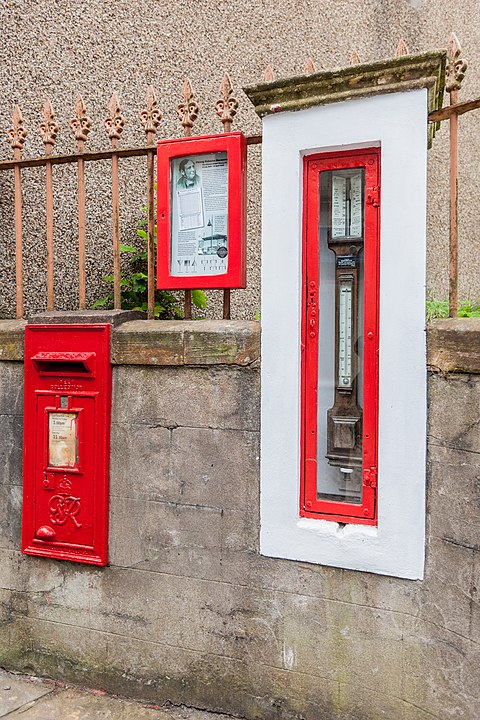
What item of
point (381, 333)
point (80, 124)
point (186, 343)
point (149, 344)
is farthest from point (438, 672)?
point (80, 124)

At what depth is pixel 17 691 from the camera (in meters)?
3.46

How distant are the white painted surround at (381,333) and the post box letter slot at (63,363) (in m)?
0.96

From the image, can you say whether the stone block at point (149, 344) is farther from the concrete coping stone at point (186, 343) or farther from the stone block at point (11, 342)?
the stone block at point (11, 342)

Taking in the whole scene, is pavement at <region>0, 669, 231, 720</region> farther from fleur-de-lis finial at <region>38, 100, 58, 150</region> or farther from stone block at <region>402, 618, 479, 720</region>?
fleur-de-lis finial at <region>38, 100, 58, 150</region>

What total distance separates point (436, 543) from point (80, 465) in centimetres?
184

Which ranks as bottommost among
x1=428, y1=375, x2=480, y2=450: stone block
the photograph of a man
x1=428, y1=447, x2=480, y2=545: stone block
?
x1=428, y1=447, x2=480, y2=545: stone block

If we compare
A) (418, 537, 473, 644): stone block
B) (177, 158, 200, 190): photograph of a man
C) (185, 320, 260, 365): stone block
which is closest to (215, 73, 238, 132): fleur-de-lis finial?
(177, 158, 200, 190): photograph of a man

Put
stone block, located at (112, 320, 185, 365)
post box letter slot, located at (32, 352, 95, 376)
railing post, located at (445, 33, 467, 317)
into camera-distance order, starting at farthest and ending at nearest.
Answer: post box letter slot, located at (32, 352, 95, 376)
stone block, located at (112, 320, 185, 365)
railing post, located at (445, 33, 467, 317)

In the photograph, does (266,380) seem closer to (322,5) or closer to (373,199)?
(373,199)

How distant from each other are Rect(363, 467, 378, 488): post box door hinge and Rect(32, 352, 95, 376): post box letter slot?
1499 mm

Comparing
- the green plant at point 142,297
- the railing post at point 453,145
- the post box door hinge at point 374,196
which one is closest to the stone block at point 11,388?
Result: the green plant at point 142,297

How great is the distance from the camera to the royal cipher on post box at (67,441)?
11.2 feet

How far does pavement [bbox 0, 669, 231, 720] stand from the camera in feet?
10.6

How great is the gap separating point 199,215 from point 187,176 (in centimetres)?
22
